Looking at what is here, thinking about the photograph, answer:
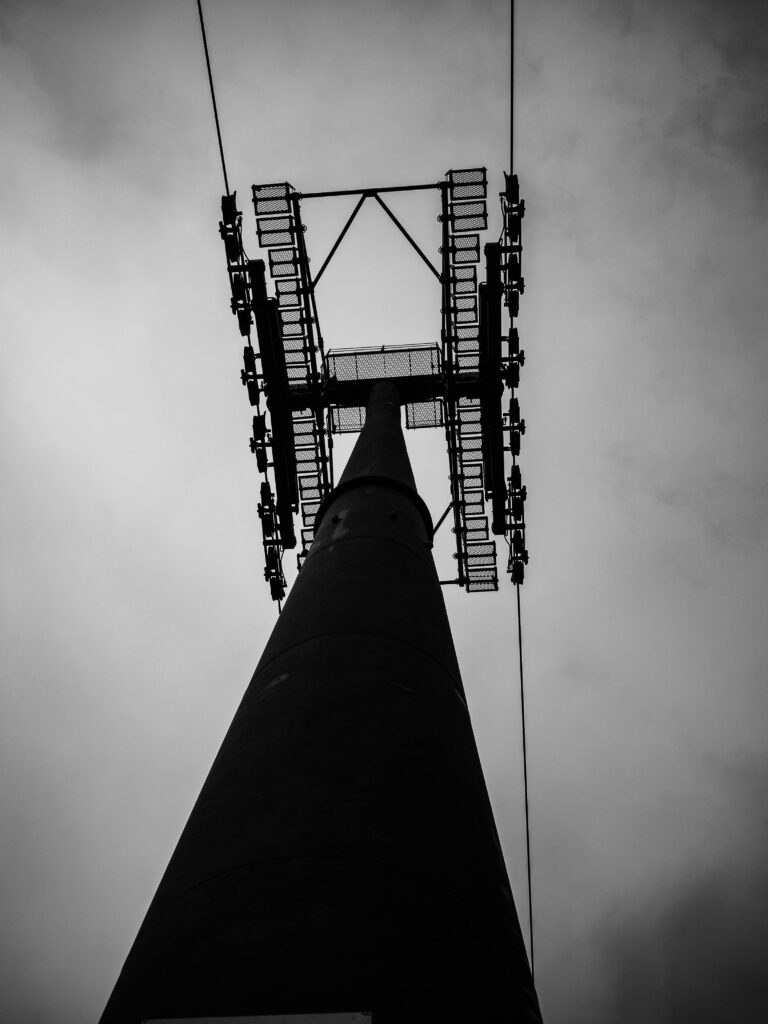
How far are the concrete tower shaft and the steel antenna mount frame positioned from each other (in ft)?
39.8

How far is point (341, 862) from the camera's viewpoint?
2.90 m

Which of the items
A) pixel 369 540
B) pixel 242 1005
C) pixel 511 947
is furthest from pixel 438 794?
pixel 369 540

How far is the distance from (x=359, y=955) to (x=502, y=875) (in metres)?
1.18

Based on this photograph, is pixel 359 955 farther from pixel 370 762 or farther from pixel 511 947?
pixel 370 762

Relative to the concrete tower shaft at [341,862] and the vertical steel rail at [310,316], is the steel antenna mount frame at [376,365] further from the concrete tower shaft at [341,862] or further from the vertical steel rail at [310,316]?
the concrete tower shaft at [341,862]

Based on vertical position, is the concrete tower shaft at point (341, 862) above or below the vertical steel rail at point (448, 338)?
below

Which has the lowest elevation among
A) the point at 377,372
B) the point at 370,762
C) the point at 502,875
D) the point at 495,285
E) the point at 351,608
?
the point at 502,875

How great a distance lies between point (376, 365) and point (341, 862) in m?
15.3

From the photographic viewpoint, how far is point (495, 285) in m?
15.2

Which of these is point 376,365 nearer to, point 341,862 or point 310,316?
point 310,316

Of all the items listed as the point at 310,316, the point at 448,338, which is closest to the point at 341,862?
the point at 448,338

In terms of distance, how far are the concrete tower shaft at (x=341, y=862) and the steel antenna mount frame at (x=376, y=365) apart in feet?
39.8

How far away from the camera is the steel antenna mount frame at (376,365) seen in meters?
15.7

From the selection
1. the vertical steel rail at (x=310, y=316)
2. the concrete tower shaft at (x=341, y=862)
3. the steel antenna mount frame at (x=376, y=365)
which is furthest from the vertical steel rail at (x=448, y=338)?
the concrete tower shaft at (x=341, y=862)
